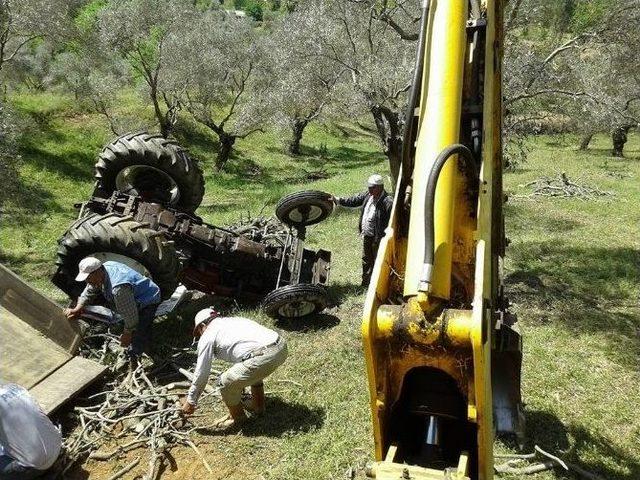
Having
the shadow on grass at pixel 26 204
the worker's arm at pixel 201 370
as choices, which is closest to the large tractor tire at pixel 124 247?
the worker's arm at pixel 201 370

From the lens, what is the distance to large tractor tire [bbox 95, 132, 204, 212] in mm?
7551

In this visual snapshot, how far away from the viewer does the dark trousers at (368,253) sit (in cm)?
751

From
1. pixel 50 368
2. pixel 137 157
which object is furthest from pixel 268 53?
pixel 50 368

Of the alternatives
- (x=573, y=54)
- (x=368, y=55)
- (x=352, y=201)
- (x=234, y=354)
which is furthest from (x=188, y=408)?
(x=573, y=54)

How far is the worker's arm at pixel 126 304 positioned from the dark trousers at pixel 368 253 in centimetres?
296

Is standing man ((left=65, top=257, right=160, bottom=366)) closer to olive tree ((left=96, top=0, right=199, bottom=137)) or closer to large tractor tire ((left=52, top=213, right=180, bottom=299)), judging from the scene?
large tractor tire ((left=52, top=213, right=180, bottom=299))

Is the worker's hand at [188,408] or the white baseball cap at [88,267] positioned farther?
the white baseball cap at [88,267]

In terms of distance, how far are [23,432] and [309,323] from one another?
354 centimetres

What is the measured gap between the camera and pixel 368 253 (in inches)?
304

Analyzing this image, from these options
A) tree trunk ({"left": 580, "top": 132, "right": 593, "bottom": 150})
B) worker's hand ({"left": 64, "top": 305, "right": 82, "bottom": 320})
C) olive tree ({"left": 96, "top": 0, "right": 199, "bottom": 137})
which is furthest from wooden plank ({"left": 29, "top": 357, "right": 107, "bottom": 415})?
tree trunk ({"left": 580, "top": 132, "right": 593, "bottom": 150})

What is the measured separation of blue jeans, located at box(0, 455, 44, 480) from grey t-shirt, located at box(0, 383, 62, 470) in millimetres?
32

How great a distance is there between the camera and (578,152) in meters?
24.6

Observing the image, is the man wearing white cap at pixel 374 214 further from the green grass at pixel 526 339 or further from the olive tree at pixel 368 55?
the olive tree at pixel 368 55

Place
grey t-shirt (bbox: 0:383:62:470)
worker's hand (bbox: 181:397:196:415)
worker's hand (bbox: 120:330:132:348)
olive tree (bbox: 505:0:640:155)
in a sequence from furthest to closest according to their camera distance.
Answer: olive tree (bbox: 505:0:640:155) < worker's hand (bbox: 120:330:132:348) < worker's hand (bbox: 181:397:196:415) < grey t-shirt (bbox: 0:383:62:470)
